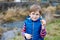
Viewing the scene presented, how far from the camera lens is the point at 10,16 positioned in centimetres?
1462

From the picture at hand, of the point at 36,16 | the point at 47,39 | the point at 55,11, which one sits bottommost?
the point at 55,11

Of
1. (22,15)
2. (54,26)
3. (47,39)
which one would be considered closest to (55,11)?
(22,15)

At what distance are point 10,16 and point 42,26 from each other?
10.6 metres

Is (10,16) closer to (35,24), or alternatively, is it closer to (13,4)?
(13,4)

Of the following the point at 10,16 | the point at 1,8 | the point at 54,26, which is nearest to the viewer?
the point at 54,26

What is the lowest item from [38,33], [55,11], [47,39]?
[55,11]

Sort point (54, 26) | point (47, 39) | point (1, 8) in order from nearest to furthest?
point (47, 39) < point (54, 26) < point (1, 8)

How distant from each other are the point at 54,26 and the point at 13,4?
630 cm

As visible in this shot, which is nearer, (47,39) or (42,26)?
(42,26)

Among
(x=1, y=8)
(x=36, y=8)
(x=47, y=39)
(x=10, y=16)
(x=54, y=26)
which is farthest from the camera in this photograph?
(x=1, y=8)

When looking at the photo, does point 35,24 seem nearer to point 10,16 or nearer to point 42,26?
point 42,26

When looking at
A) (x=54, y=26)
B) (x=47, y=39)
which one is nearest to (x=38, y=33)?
(x=47, y=39)

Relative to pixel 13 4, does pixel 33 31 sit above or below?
above

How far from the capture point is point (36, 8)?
4.07 m
